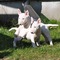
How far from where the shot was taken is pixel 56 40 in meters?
9.66

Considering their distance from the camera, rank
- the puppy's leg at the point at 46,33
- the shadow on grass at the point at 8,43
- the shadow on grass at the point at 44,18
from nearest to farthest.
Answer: the puppy's leg at the point at 46,33, the shadow on grass at the point at 8,43, the shadow on grass at the point at 44,18

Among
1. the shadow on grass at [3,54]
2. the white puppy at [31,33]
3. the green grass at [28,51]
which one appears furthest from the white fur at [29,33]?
the shadow on grass at [3,54]

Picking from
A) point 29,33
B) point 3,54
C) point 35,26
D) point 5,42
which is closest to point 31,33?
point 29,33

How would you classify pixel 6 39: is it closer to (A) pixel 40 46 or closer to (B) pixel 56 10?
(A) pixel 40 46

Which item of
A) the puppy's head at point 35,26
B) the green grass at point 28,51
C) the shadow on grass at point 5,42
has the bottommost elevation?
the shadow on grass at point 5,42

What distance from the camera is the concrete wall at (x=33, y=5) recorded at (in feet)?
41.2

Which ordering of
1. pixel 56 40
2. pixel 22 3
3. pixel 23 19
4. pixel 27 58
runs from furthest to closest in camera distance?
pixel 22 3
pixel 56 40
pixel 23 19
pixel 27 58

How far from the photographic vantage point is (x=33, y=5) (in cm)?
1268

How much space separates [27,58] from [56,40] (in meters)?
2.02

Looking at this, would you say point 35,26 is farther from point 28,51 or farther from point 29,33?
point 28,51

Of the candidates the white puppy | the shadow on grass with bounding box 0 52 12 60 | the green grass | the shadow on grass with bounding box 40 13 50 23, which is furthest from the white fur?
the shadow on grass with bounding box 40 13 50 23

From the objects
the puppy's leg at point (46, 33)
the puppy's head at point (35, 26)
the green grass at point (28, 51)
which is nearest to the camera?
the green grass at point (28, 51)

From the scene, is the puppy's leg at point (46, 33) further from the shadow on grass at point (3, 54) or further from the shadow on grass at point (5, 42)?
the shadow on grass at point (3, 54)

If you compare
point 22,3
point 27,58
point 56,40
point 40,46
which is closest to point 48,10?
point 22,3
